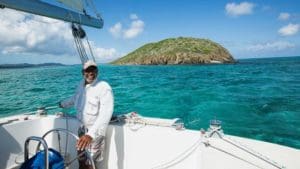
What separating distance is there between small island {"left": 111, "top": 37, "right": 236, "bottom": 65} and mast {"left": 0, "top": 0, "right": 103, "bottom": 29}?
85.9 meters

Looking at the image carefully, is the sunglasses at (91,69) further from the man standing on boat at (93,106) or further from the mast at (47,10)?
the mast at (47,10)

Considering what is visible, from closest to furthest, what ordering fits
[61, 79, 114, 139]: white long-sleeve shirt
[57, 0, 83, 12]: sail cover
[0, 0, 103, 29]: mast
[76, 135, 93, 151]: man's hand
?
[0, 0, 103, 29]: mast, [76, 135, 93, 151]: man's hand, [61, 79, 114, 139]: white long-sleeve shirt, [57, 0, 83, 12]: sail cover

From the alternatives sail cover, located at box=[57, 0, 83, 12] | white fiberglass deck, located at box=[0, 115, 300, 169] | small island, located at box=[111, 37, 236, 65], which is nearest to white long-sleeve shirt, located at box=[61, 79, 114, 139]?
white fiberglass deck, located at box=[0, 115, 300, 169]

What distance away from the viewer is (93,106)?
11.1ft

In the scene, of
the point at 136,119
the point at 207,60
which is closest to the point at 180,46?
the point at 207,60

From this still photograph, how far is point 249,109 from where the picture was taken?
460 inches

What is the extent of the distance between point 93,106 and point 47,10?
129 centimetres

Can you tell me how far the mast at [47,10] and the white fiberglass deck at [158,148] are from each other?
5.10 ft

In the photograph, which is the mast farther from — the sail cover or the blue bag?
the blue bag

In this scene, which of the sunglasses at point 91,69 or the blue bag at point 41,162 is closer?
the blue bag at point 41,162

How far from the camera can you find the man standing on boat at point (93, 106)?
10.8ft

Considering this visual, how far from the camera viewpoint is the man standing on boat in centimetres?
328

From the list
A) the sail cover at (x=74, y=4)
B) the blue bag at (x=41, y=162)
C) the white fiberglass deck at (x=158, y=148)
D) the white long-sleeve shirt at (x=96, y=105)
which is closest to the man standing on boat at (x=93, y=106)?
the white long-sleeve shirt at (x=96, y=105)

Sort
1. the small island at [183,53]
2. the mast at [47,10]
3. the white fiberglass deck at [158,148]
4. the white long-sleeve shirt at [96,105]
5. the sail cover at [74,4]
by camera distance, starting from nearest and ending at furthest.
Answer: the mast at [47,10] → the white fiberglass deck at [158,148] → the white long-sleeve shirt at [96,105] → the sail cover at [74,4] → the small island at [183,53]
